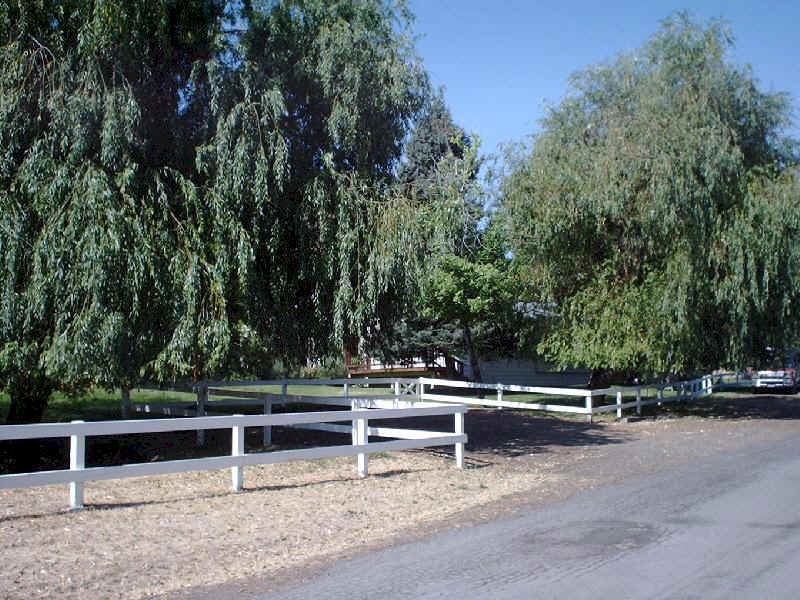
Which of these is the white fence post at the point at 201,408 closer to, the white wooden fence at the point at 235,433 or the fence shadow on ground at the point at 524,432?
the white wooden fence at the point at 235,433

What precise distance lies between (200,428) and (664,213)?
14.2 metres

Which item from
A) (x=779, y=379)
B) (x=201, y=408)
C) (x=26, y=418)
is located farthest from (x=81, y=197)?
(x=779, y=379)

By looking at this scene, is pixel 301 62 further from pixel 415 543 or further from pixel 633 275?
pixel 633 275

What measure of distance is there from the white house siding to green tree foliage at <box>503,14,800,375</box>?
18.9m

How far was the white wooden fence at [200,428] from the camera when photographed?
29.7 ft

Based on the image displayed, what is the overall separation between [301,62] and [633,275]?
486 inches

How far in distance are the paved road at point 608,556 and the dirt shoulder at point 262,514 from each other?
0.62 meters

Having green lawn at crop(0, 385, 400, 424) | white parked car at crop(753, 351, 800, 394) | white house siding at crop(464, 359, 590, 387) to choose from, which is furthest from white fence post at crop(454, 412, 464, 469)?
white house siding at crop(464, 359, 590, 387)

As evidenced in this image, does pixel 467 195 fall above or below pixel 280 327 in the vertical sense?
above

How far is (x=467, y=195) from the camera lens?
29578 mm

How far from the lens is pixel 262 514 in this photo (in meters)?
9.73

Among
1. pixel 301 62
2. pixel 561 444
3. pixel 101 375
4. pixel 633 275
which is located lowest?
pixel 561 444

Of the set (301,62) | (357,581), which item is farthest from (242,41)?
(357,581)

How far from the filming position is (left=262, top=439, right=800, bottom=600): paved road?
6.52 meters
